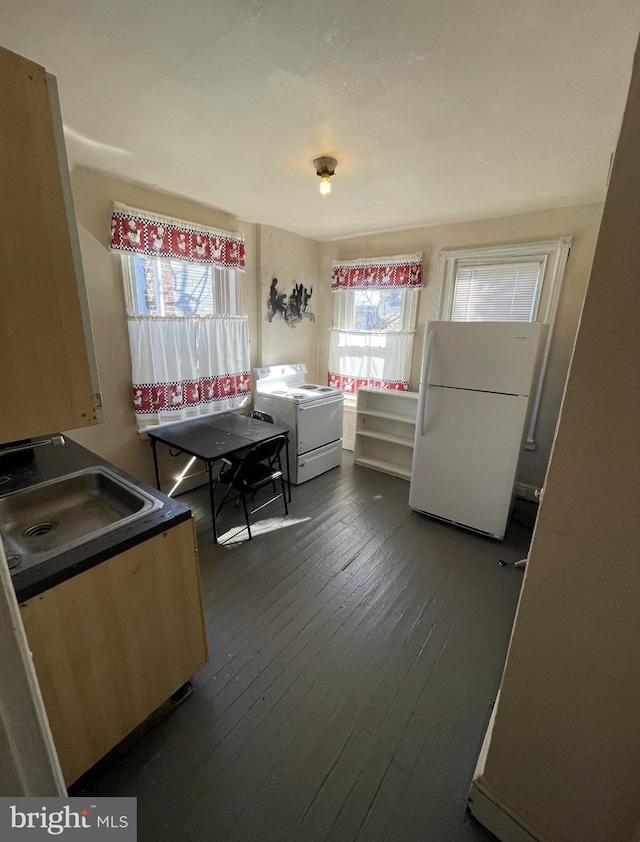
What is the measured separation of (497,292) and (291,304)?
80.9 inches

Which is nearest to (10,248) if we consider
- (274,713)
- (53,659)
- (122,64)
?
(53,659)

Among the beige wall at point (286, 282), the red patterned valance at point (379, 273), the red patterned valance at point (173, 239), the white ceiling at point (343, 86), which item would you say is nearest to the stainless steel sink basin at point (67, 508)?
the white ceiling at point (343, 86)

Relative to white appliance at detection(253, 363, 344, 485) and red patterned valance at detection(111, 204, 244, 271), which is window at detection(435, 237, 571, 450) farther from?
red patterned valance at detection(111, 204, 244, 271)

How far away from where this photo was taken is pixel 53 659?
1023 mm

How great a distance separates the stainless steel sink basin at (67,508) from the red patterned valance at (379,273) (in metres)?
3.11

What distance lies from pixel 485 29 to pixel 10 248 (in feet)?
4.99

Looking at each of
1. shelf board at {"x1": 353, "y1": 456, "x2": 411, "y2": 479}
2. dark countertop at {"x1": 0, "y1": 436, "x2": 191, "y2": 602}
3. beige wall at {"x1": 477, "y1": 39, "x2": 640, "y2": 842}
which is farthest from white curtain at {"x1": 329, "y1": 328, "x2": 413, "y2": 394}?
beige wall at {"x1": 477, "y1": 39, "x2": 640, "y2": 842}

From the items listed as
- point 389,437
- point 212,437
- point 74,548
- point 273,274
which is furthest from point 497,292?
point 74,548

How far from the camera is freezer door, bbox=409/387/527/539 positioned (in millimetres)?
2395

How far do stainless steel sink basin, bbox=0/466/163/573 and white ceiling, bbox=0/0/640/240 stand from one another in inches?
63.3

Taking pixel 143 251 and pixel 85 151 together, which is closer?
pixel 85 151

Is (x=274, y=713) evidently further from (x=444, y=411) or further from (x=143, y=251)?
(x=143, y=251)

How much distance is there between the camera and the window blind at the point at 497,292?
9.66ft

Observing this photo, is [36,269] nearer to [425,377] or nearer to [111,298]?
[111,298]
